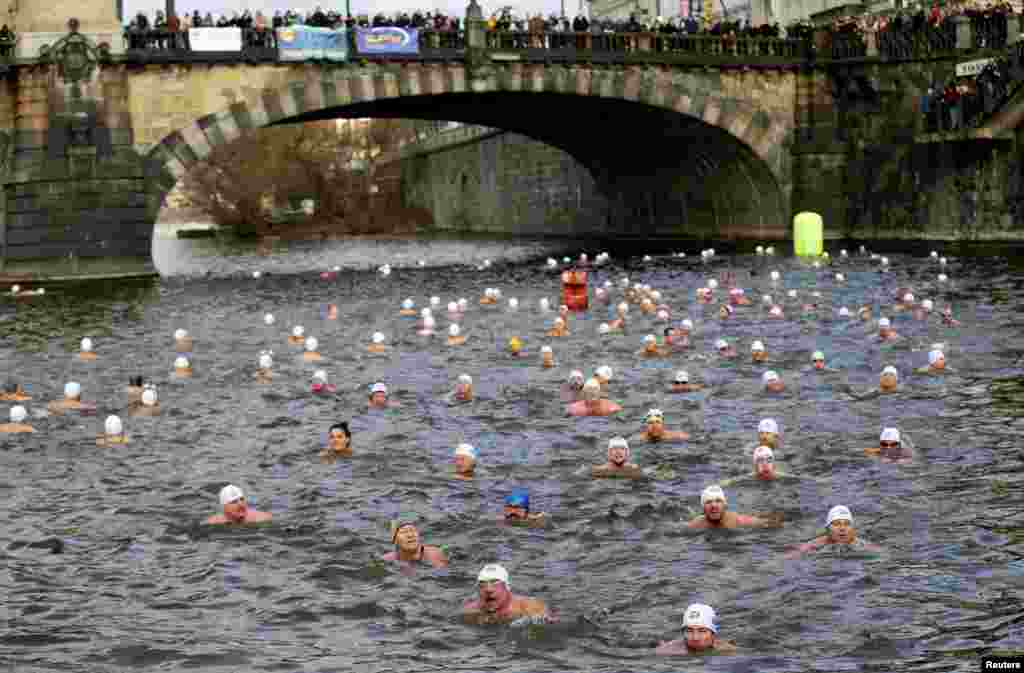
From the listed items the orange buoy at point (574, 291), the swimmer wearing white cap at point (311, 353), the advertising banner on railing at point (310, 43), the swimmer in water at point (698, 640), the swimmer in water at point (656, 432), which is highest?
the advertising banner on railing at point (310, 43)

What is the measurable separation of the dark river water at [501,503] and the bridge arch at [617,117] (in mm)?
17974

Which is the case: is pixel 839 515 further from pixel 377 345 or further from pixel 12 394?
pixel 377 345

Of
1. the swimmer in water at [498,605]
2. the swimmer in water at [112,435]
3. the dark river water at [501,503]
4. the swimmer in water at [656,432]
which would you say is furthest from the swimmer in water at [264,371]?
the swimmer in water at [498,605]

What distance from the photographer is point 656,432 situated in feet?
76.5

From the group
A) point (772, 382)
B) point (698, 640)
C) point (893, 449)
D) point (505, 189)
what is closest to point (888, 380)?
point (772, 382)

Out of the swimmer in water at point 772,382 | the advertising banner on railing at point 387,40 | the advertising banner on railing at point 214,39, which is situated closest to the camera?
the swimmer in water at point 772,382

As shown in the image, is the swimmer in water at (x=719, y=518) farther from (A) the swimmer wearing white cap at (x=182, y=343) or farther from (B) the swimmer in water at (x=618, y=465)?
(A) the swimmer wearing white cap at (x=182, y=343)

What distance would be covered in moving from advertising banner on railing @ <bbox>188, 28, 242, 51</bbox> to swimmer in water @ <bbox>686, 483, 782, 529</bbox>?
3876cm

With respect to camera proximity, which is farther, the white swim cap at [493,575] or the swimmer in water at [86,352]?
the swimmer in water at [86,352]

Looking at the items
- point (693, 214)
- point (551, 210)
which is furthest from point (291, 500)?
point (551, 210)

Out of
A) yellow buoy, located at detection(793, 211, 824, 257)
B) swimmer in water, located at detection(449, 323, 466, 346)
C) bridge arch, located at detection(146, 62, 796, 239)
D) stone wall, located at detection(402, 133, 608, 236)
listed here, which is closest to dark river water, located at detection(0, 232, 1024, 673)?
swimmer in water, located at detection(449, 323, 466, 346)

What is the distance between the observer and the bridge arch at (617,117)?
54.3 m

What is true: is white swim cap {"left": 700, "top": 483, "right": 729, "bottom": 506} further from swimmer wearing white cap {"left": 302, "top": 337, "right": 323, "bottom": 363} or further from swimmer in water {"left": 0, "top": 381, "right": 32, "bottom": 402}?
swimmer wearing white cap {"left": 302, "top": 337, "right": 323, "bottom": 363}

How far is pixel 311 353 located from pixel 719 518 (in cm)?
1717
